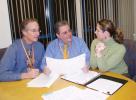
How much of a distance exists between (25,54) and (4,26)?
0.84 meters

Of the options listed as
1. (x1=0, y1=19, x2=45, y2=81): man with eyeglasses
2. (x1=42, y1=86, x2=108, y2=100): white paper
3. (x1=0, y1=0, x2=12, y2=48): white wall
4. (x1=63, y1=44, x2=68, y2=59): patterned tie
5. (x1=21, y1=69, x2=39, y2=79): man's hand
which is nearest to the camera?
(x1=42, y1=86, x2=108, y2=100): white paper

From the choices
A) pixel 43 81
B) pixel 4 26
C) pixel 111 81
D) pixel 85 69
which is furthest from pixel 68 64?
pixel 4 26

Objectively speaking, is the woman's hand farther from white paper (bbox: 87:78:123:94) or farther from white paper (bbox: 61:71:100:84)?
white paper (bbox: 87:78:123:94)

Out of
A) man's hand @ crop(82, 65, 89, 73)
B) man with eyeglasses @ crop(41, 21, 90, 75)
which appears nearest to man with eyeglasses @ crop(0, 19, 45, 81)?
man with eyeglasses @ crop(41, 21, 90, 75)

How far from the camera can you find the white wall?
2.68 metres

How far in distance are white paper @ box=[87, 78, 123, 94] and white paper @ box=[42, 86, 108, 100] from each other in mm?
64

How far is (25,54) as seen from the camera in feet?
6.85

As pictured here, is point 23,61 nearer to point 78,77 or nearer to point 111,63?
point 78,77

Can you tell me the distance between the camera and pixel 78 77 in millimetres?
1797

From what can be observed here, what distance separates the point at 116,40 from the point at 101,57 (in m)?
0.31

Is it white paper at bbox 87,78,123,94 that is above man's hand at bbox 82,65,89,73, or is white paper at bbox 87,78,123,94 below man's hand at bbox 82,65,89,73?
below

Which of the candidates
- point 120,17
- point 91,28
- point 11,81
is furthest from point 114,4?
point 11,81

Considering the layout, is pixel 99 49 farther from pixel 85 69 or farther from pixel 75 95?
pixel 75 95

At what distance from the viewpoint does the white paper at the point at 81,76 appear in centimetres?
172
